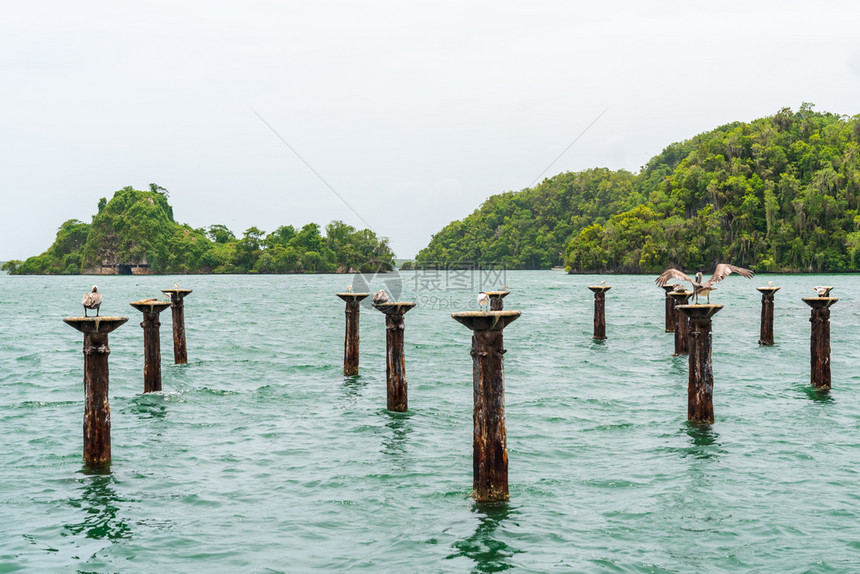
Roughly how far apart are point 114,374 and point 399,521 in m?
15.0

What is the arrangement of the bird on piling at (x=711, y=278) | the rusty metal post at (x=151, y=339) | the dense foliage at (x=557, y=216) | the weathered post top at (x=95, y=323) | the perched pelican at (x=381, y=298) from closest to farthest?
the weathered post top at (x=95, y=323) < the perched pelican at (x=381, y=298) < the rusty metal post at (x=151, y=339) < the bird on piling at (x=711, y=278) < the dense foliage at (x=557, y=216)

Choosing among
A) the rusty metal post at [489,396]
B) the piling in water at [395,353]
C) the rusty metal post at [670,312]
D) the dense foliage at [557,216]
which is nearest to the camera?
the rusty metal post at [489,396]

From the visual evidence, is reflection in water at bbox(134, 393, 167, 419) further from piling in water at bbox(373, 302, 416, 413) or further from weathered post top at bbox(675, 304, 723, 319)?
weathered post top at bbox(675, 304, 723, 319)

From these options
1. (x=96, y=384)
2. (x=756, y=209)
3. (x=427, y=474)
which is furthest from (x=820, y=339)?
(x=756, y=209)

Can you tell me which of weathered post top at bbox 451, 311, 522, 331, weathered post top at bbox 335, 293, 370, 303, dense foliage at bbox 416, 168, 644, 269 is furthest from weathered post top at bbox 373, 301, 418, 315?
dense foliage at bbox 416, 168, 644, 269

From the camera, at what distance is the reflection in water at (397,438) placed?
12.3 metres

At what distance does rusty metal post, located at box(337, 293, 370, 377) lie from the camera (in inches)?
717

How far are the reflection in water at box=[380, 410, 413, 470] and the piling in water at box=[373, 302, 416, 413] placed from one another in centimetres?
28

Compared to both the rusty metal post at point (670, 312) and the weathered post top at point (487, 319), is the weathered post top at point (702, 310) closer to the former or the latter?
the weathered post top at point (487, 319)

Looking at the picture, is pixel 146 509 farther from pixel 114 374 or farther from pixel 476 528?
pixel 114 374

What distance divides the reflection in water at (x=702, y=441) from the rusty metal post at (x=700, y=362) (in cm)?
14

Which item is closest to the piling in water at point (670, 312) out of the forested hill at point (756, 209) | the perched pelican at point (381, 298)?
the perched pelican at point (381, 298)

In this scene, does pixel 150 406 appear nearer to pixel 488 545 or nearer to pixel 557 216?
pixel 488 545

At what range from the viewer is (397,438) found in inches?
540
